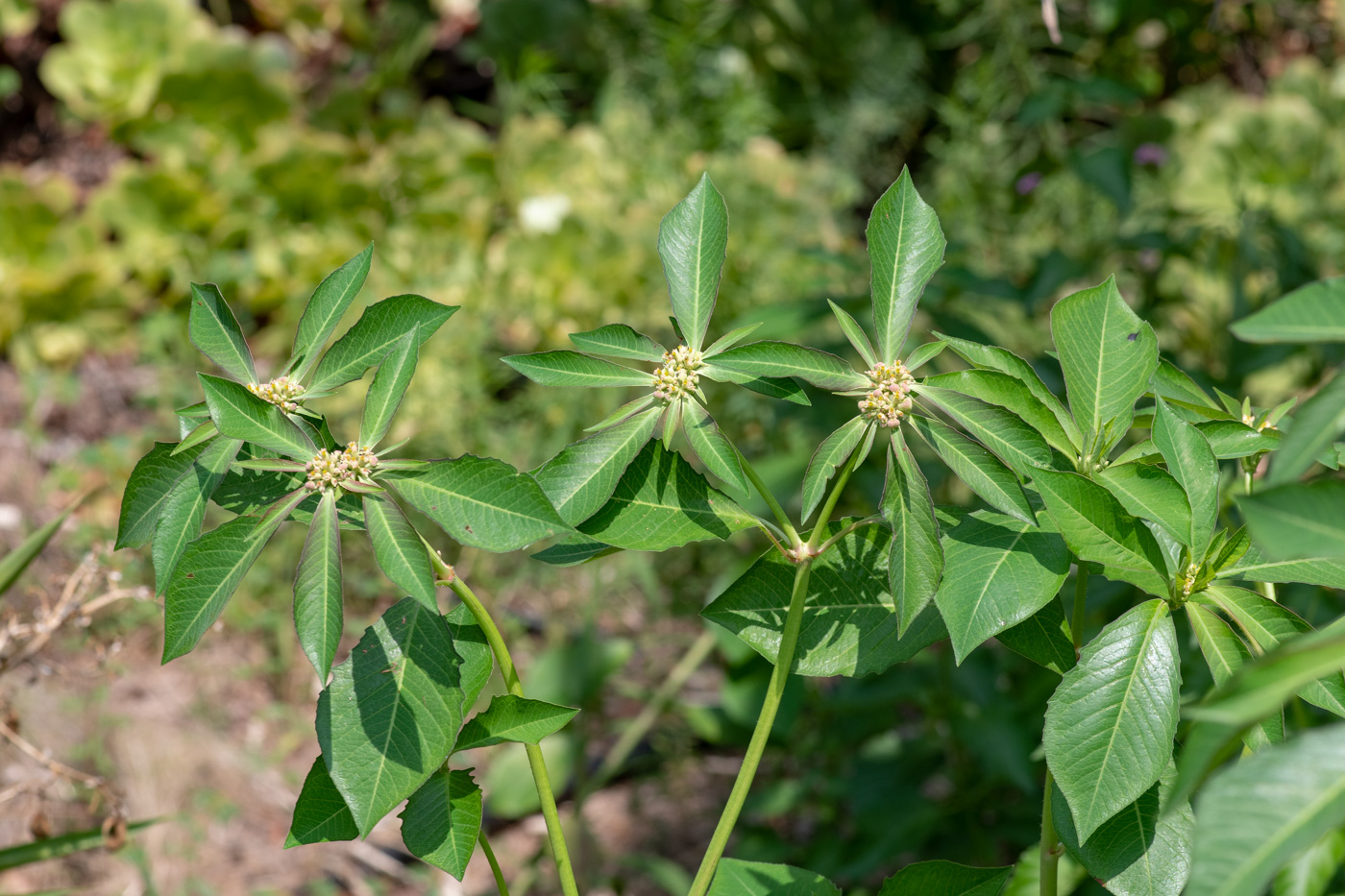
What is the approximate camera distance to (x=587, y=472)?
22.0 inches

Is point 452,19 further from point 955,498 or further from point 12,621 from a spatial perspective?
point 12,621

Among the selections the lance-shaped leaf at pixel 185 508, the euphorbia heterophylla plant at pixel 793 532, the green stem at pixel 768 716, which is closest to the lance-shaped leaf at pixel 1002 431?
the euphorbia heterophylla plant at pixel 793 532

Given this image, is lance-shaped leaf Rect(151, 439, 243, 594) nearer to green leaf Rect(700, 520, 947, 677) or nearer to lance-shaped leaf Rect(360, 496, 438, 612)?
lance-shaped leaf Rect(360, 496, 438, 612)

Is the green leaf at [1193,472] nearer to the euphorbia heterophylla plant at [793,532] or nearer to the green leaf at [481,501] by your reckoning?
the euphorbia heterophylla plant at [793,532]

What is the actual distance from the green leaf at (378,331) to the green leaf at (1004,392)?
261 mm

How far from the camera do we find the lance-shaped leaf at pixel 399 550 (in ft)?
1.59

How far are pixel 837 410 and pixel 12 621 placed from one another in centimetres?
113

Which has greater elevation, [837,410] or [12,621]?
[837,410]

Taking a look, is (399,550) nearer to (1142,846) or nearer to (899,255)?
(899,255)

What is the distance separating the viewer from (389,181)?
3545 millimetres

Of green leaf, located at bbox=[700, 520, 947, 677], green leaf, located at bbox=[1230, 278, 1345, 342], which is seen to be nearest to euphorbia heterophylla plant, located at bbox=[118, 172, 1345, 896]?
green leaf, located at bbox=[700, 520, 947, 677]

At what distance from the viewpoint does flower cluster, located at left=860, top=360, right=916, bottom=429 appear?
21.2 inches

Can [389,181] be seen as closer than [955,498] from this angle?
No

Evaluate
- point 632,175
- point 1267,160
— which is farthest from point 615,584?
A: point 1267,160
